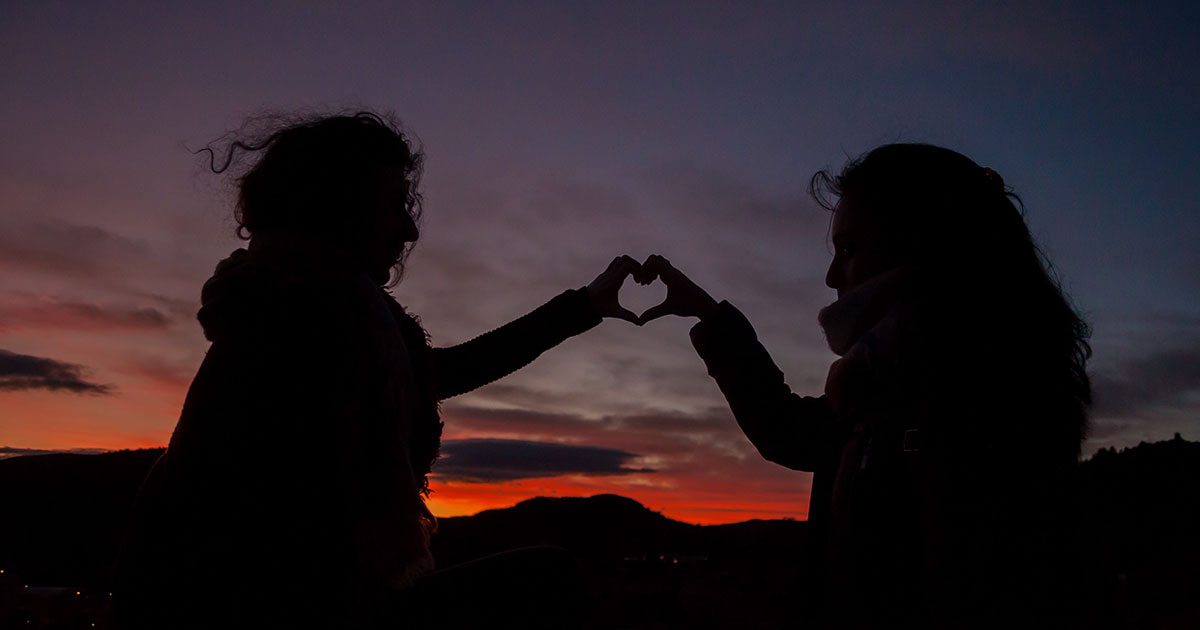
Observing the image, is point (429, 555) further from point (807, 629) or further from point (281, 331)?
point (807, 629)

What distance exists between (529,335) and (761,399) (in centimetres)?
141

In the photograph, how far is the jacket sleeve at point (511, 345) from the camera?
4.18 m

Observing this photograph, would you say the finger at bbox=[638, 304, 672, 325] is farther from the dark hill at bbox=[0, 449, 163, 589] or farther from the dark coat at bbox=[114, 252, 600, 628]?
the dark hill at bbox=[0, 449, 163, 589]

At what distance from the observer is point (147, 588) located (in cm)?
212

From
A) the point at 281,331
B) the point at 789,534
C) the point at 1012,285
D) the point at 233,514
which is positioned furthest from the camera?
the point at 789,534

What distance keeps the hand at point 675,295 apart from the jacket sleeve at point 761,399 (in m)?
0.19

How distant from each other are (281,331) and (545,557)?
1067 mm

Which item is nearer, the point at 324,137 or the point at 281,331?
the point at 281,331

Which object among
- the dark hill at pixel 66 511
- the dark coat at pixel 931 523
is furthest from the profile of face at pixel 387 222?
the dark hill at pixel 66 511

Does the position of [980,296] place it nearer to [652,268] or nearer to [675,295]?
[675,295]

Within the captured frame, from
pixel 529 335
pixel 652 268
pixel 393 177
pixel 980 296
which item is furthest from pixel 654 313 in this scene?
pixel 980 296

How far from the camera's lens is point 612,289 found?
4.64 m

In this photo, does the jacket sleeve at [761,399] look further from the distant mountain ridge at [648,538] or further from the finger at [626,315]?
the distant mountain ridge at [648,538]

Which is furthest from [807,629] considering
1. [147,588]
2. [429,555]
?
[147,588]
